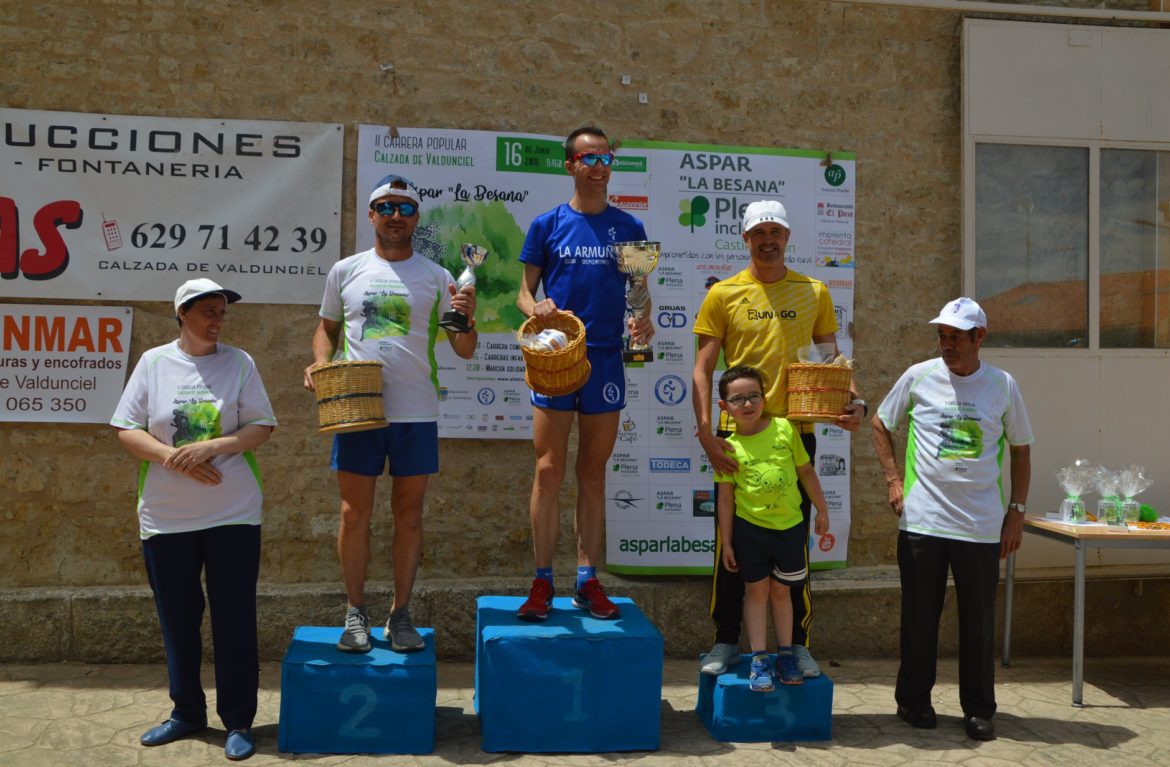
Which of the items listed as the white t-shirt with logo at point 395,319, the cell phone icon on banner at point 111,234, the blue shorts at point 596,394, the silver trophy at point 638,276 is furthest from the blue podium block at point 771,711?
the cell phone icon on banner at point 111,234

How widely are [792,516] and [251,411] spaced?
7.82 ft

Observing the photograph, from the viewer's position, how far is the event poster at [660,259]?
19.8 ft

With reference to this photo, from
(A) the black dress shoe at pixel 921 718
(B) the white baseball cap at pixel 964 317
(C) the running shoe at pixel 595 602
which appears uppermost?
(B) the white baseball cap at pixel 964 317

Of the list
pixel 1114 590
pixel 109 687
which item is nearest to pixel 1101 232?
pixel 1114 590

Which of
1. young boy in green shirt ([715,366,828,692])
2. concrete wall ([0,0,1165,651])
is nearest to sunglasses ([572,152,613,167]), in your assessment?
young boy in green shirt ([715,366,828,692])

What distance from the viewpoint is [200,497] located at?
426 cm

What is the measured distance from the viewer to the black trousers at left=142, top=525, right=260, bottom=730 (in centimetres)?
432

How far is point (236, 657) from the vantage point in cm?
435

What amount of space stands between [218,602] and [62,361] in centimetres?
224

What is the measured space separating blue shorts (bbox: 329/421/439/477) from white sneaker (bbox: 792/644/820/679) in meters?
1.82

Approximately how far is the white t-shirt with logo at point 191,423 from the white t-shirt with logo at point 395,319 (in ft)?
1.67

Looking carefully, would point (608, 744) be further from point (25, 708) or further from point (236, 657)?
point (25, 708)

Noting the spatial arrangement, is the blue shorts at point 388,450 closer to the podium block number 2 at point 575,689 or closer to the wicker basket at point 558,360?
the wicker basket at point 558,360

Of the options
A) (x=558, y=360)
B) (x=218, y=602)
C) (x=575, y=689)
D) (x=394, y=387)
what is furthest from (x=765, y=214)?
(x=218, y=602)
